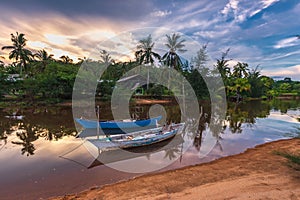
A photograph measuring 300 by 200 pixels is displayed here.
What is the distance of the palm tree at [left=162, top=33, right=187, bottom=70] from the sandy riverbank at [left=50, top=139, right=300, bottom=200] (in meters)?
A: 25.8

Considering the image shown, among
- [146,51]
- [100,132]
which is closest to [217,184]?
[100,132]

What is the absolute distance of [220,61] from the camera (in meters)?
37.8

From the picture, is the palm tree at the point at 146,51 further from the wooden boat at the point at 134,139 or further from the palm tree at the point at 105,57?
the wooden boat at the point at 134,139

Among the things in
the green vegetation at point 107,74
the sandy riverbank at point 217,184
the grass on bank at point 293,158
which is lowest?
the sandy riverbank at point 217,184

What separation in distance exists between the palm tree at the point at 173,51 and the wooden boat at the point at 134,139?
873 inches

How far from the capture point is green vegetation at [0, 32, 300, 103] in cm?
2411

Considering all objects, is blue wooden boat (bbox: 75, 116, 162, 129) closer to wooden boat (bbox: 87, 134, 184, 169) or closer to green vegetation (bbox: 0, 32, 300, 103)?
wooden boat (bbox: 87, 134, 184, 169)

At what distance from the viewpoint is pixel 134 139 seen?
900cm

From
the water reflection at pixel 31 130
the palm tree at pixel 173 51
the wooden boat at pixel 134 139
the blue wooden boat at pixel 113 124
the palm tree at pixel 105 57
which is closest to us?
the wooden boat at pixel 134 139

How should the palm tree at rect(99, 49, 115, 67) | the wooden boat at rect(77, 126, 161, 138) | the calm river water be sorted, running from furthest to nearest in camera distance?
the palm tree at rect(99, 49, 115, 67) < the wooden boat at rect(77, 126, 161, 138) < the calm river water

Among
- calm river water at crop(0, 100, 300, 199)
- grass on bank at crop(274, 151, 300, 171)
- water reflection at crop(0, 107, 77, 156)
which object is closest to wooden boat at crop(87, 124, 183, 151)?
calm river water at crop(0, 100, 300, 199)

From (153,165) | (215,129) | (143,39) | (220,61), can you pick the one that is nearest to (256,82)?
(220,61)

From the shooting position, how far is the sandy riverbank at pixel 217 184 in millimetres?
4570

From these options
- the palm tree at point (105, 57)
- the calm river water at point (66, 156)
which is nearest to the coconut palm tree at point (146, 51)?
the palm tree at point (105, 57)
